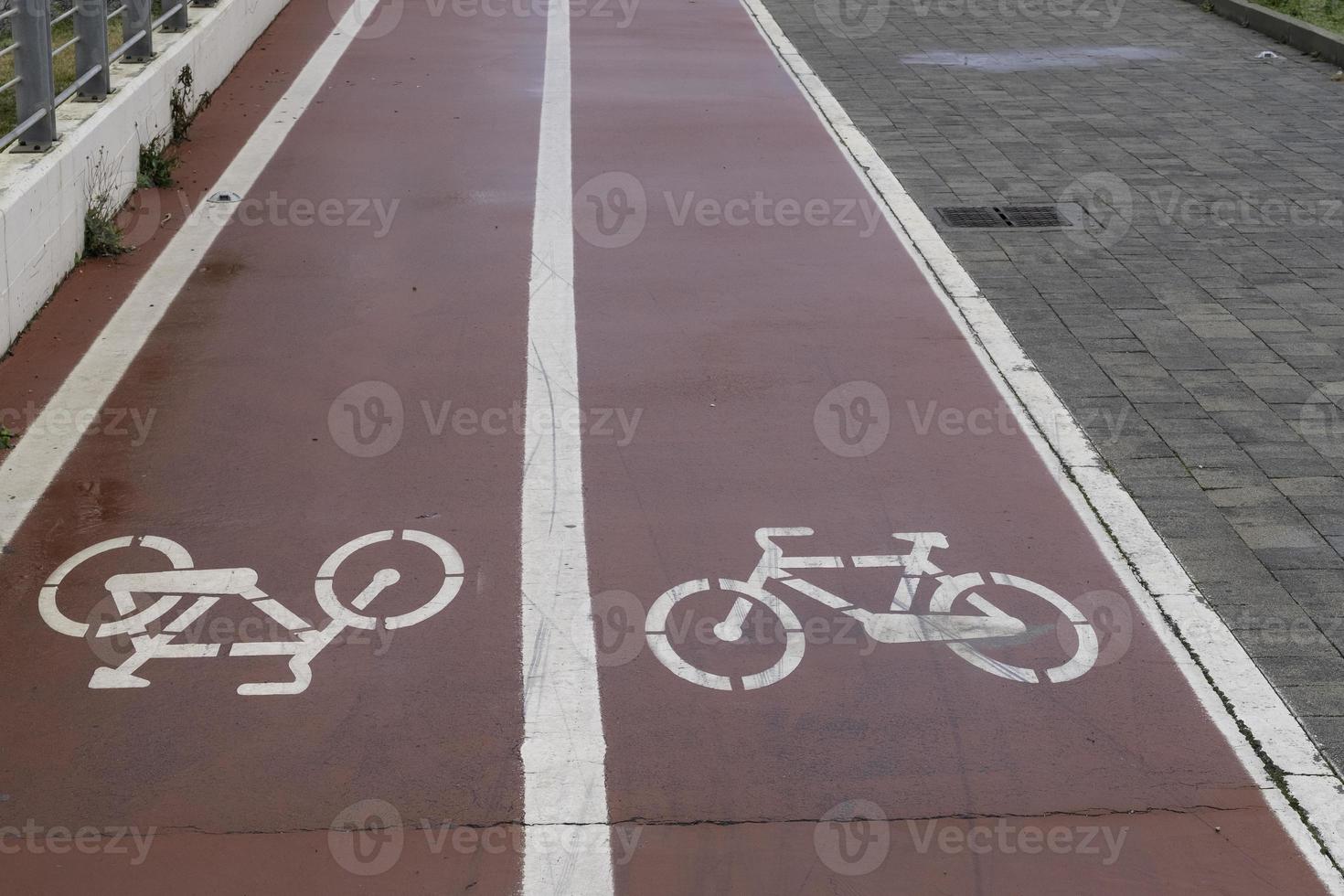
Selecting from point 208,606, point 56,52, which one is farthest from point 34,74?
point 208,606

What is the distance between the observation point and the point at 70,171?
31.3ft

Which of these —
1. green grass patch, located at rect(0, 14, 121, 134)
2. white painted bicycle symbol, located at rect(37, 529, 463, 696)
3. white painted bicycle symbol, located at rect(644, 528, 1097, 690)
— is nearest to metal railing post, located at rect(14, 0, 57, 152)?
green grass patch, located at rect(0, 14, 121, 134)

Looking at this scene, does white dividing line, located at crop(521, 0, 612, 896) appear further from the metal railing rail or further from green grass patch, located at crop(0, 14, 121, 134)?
green grass patch, located at crop(0, 14, 121, 134)

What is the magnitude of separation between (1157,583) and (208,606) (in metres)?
3.86

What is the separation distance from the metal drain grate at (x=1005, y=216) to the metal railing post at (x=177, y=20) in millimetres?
7131

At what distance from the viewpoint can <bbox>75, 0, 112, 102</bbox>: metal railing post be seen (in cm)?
1070

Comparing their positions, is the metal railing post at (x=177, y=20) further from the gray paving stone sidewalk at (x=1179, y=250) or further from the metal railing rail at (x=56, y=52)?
the gray paving stone sidewalk at (x=1179, y=250)

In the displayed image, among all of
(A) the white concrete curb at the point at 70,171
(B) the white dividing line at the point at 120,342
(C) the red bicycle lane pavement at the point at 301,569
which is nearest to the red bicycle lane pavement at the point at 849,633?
(C) the red bicycle lane pavement at the point at 301,569

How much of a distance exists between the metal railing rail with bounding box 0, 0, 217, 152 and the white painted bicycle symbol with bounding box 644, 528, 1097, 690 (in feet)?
18.1

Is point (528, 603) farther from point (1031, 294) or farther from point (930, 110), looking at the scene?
point (930, 110)

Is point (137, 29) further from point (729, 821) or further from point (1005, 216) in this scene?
point (729, 821)

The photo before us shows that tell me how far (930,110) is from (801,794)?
35.3 ft

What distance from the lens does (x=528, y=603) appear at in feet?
20.0

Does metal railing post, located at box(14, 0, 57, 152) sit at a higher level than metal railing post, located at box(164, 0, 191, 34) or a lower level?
higher
